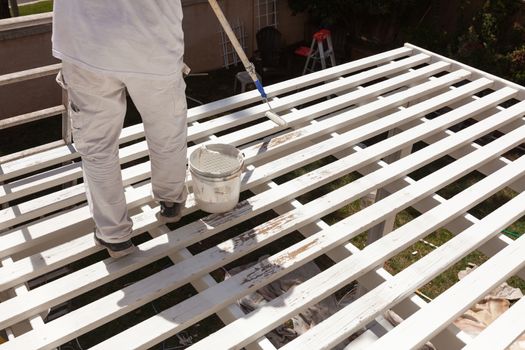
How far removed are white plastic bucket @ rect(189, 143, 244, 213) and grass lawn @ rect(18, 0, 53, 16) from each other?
8.40 metres

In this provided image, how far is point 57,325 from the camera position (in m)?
1.75

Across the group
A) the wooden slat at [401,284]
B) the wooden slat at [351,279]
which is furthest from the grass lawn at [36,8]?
the wooden slat at [401,284]

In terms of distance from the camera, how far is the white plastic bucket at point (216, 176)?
2172 millimetres

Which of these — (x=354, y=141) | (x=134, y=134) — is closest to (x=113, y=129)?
(x=134, y=134)

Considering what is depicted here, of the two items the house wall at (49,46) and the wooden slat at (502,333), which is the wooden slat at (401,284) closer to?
the wooden slat at (502,333)

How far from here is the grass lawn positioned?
30.9 feet

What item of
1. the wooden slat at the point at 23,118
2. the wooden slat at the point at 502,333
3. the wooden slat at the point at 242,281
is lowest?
the wooden slat at the point at 502,333

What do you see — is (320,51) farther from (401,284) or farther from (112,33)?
(112,33)

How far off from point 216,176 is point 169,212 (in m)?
0.27

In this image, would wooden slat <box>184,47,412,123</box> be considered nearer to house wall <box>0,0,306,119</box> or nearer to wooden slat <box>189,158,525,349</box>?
wooden slat <box>189,158,525,349</box>

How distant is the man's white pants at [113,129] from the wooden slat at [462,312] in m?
1.09

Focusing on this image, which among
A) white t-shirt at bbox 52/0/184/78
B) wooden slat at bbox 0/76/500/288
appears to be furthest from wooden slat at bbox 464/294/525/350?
white t-shirt at bbox 52/0/184/78

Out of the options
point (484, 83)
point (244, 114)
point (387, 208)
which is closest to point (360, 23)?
point (484, 83)

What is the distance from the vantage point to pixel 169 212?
2207 mm
